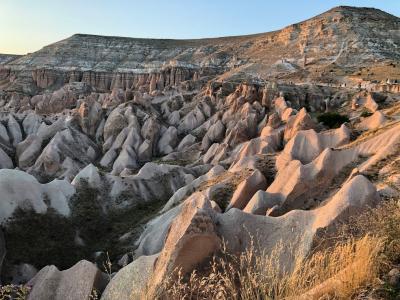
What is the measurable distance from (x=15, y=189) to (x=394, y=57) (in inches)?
2607

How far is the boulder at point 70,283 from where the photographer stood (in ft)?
33.3

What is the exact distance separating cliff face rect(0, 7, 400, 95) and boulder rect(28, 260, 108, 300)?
54626mm

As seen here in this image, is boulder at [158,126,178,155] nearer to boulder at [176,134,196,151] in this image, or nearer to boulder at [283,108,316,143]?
boulder at [176,134,196,151]

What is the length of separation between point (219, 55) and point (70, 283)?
93980mm

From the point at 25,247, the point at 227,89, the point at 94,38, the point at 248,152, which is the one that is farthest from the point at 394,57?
the point at 94,38

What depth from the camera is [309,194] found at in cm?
1441

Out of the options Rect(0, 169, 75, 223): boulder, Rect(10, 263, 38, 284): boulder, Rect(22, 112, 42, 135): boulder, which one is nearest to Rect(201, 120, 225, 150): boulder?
Rect(22, 112, 42, 135): boulder

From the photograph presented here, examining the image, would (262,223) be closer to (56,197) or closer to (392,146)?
(392,146)

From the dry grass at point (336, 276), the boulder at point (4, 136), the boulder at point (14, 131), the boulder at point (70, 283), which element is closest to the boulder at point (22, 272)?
the boulder at point (70, 283)

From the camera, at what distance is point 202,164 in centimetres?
3297

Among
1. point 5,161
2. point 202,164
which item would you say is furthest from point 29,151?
point 202,164

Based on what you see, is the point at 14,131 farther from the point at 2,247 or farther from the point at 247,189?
the point at 247,189

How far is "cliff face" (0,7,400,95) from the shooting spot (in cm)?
→ 7419

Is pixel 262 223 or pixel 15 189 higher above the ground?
pixel 262 223
